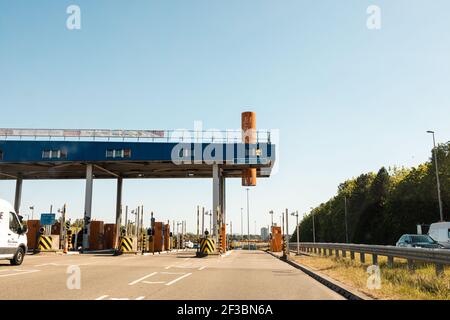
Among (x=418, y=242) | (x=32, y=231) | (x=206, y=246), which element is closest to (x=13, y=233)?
(x=206, y=246)

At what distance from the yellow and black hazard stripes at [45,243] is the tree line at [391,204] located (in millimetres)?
39123

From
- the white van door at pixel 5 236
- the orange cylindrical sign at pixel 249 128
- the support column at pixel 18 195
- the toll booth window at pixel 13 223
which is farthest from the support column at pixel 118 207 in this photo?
the white van door at pixel 5 236

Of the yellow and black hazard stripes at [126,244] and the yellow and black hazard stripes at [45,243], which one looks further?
the yellow and black hazard stripes at [126,244]

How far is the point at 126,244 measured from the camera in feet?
109

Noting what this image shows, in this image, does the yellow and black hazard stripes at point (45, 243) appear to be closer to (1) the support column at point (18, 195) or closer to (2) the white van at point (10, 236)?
(1) the support column at point (18, 195)

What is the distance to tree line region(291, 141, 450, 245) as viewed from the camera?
52688 millimetres

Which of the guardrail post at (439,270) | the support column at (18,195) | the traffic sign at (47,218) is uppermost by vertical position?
the support column at (18,195)

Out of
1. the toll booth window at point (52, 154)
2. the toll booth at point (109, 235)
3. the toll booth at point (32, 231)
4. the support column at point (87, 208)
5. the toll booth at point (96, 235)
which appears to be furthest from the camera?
the toll booth at point (109, 235)

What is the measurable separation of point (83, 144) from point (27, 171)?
10.0 m

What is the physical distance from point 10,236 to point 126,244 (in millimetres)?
17405

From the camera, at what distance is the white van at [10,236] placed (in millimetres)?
15898

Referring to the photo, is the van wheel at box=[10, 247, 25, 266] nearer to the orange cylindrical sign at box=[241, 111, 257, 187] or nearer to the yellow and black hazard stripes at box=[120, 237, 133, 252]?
the yellow and black hazard stripes at box=[120, 237, 133, 252]

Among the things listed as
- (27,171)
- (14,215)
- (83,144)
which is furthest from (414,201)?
(14,215)
